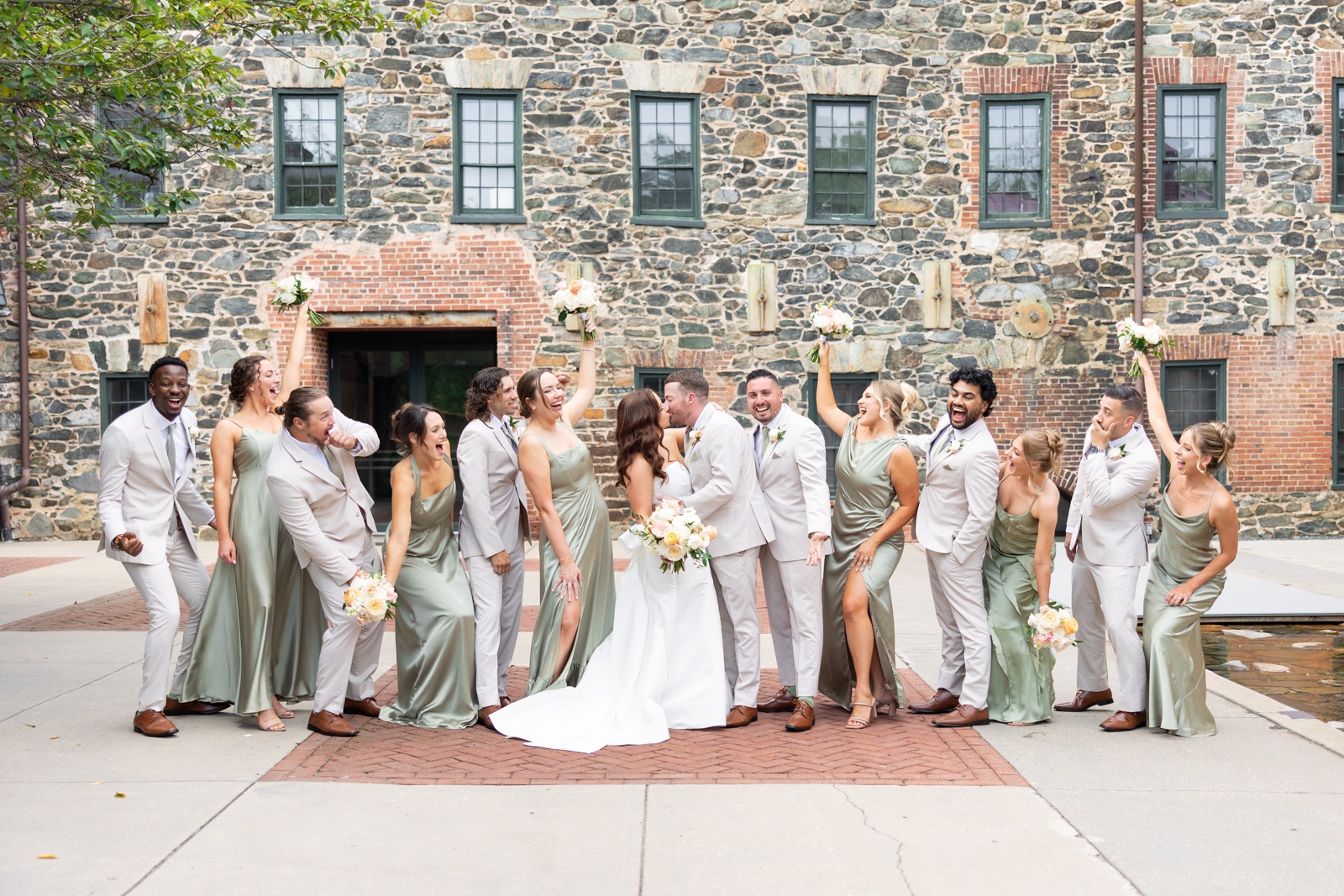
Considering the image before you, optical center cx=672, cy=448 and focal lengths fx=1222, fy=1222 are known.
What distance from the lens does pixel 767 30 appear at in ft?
53.4

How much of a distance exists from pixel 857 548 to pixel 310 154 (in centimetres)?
1176

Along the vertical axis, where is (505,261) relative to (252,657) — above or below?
above

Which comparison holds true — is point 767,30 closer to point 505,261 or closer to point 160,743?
point 505,261

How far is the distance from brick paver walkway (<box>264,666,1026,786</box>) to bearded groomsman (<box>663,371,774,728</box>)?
1.39 feet

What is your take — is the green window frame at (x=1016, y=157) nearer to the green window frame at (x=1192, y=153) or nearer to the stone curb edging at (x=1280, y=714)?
the green window frame at (x=1192, y=153)

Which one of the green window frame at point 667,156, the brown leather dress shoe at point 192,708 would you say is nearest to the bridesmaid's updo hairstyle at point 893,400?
A: the brown leather dress shoe at point 192,708

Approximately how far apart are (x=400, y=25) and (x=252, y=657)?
11.5 meters

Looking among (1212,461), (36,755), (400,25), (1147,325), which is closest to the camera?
(36,755)

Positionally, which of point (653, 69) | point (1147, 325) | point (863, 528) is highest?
point (653, 69)

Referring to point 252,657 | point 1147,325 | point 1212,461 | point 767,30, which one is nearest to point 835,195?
point 767,30

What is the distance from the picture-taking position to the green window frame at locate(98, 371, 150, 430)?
52.9ft

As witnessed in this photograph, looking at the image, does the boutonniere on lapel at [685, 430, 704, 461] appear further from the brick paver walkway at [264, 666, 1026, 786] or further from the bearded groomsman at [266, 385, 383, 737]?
the bearded groomsman at [266, 385, 383, 737]

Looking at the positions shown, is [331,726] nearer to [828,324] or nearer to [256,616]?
[256,616]

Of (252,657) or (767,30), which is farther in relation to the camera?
(767,30)
